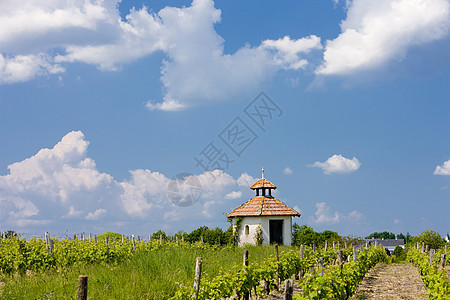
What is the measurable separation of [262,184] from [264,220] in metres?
3.00

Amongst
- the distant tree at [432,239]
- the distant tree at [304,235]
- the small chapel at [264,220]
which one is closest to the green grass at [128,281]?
the small chapel at [264,220]

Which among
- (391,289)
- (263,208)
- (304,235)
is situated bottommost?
(391,289)

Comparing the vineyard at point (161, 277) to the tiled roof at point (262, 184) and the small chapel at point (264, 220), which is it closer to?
the small chapel at point (264, 220)

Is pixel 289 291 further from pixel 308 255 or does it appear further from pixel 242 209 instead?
pixel 242 209

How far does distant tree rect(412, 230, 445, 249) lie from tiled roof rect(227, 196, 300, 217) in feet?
45.9

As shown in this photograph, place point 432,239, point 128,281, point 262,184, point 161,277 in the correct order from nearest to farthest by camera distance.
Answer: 1. point 128,281
2. point 161,277
3. point 262,184
4. point 432,239

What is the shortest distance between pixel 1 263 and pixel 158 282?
6752mm

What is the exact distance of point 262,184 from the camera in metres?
28.6

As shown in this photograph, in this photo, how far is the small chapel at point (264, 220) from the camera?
26.4m

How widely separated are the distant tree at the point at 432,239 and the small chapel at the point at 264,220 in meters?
14.0

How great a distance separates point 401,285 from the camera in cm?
1546

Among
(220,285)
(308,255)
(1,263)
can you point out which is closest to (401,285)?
(308,255)

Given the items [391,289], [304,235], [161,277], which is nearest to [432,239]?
[304,235]

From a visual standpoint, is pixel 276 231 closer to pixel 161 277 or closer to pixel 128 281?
pixel 161 277
